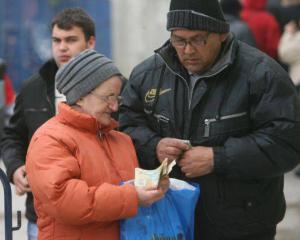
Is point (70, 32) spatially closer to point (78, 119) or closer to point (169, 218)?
point (78, 119)

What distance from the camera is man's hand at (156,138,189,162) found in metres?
3.50

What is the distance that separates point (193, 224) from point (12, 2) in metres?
6.33

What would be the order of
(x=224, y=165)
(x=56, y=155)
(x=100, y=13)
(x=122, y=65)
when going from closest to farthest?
(x=56, y=155) < (x=224, y=165) < (x=122, y=65) < (x=100, y=13)

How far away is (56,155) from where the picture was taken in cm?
321

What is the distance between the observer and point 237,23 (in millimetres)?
7137

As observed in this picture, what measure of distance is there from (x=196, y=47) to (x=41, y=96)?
1.18m

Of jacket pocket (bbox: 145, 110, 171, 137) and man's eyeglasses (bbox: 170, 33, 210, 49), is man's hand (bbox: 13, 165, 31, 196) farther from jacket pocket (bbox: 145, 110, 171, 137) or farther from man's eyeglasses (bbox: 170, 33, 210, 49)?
man's eyeglasses (bbox: 170, 33, 210, 49)

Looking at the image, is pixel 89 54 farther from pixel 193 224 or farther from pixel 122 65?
pixel 122 65

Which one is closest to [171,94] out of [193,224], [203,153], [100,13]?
[203,153]

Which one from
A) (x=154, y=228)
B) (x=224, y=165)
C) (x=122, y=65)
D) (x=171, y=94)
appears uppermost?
(x=171, y=94)

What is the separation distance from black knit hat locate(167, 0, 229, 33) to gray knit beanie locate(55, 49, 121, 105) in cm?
37

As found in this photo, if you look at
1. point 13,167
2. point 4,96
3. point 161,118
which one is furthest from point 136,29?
point 161,118

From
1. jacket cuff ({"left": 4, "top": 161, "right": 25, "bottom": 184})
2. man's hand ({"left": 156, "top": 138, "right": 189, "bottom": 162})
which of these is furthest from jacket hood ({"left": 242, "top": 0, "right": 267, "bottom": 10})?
man's hand ({"left": 156, "top": 138, "right": 189, "bottom": 162})

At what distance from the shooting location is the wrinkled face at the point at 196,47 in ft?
11.6
